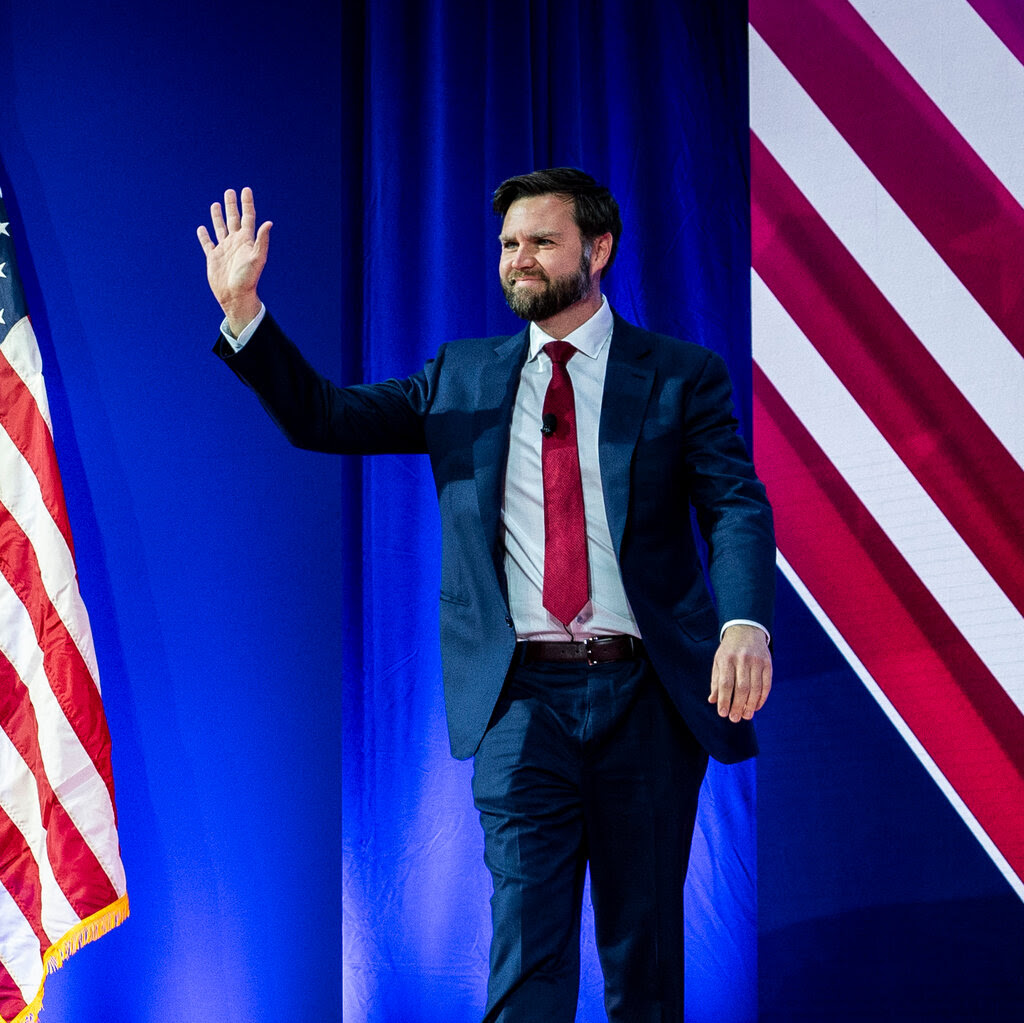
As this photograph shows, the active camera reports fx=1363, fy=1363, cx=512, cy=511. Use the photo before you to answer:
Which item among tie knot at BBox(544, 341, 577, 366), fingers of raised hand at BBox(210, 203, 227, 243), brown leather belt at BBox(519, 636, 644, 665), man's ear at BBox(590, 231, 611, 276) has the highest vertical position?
fingers of raised hand at BBox(210, 203, 227, 243)

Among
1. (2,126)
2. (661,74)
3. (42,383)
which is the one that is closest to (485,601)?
(42,383)

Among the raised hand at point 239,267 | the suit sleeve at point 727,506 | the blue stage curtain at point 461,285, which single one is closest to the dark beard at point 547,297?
the suit sleeve at point 727,506

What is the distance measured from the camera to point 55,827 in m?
2.90

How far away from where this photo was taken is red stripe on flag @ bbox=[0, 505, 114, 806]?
294 centimetres

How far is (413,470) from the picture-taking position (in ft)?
10.8

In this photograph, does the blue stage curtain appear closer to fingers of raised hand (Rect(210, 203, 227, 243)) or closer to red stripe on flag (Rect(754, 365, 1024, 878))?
red stripe on flag (Rect(754, 365, 1024, 878))

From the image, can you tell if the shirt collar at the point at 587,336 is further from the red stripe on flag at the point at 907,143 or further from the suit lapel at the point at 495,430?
the red stripe on flag at the point at 907,143

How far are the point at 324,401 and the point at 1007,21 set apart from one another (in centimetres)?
186

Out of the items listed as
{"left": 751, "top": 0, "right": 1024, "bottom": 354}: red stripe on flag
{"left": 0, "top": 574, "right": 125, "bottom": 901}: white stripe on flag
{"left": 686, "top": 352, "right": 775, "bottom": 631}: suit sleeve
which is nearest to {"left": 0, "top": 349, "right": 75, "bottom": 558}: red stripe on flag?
{"left": 0, "top": 574, "right": 125, "bottom": 901}: white stripe on flag

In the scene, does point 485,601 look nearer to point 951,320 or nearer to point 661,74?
point 951,320

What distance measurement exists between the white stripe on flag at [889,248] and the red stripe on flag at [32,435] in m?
1.78

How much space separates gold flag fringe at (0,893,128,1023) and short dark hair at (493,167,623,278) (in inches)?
67.5

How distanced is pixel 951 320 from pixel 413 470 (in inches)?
50.4

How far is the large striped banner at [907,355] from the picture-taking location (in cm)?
294
